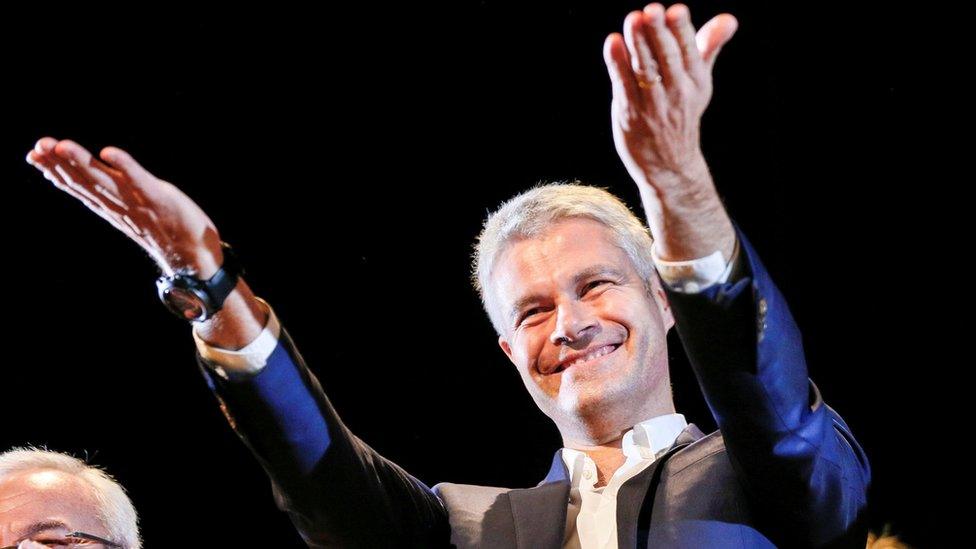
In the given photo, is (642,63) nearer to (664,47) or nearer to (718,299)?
(664,47)

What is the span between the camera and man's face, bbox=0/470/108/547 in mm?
2178

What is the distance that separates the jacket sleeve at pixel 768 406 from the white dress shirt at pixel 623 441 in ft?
0.08

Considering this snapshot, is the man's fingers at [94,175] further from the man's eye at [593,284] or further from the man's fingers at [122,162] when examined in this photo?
the man's eye at [593,284]

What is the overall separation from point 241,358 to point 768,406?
2.59ft

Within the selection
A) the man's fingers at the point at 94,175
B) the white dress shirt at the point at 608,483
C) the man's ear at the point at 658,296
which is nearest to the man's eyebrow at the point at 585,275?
the man's ear at the point at 658,296

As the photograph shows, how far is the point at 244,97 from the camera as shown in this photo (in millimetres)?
3553

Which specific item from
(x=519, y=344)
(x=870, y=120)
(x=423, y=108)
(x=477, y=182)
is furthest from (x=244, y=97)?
(x=870, y=120)

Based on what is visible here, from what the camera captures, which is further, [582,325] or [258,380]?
[582,325]

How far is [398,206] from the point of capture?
378cm

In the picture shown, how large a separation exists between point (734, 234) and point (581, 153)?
220cm

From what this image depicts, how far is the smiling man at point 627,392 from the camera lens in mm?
1448

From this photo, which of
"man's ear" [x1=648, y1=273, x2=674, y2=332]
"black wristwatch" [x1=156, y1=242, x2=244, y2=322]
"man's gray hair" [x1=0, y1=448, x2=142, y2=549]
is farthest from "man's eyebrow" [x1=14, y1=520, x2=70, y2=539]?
"man's ear" [x1=648, y1=273, x2=674, y2=332]

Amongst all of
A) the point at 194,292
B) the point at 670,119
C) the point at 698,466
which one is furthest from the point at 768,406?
the point at 194,292

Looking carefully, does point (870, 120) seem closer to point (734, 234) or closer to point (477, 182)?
point (477, 182)
